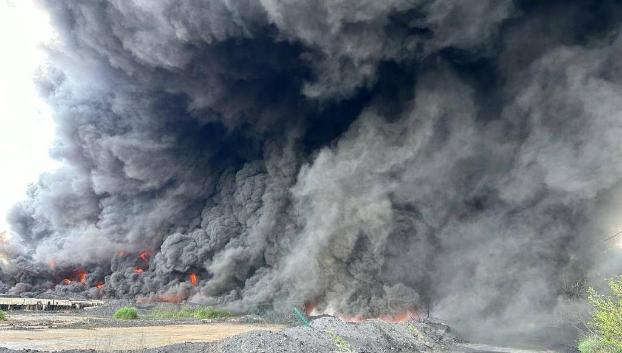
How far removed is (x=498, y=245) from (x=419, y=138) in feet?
48.2

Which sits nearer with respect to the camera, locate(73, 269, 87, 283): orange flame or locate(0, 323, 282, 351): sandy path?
locate(0, 323, 282, 351): sandy path

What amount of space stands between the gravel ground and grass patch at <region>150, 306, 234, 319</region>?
93.4ft

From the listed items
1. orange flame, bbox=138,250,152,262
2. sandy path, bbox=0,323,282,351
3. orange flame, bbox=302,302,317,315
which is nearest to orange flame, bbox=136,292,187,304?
orange flame, bbox=138,250,152,262

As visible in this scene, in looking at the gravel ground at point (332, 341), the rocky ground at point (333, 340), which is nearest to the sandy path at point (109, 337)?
the rocky ground at point (333, 340)

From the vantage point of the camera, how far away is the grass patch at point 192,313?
59.8 m

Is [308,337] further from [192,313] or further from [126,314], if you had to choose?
[192,313]

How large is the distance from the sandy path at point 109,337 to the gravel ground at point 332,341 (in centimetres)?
358

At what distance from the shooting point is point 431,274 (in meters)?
61.1

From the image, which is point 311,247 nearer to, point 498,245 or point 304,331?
point 498,245

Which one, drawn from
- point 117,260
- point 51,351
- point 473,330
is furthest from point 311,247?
point 117,260

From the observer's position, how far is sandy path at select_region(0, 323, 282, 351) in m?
33.3

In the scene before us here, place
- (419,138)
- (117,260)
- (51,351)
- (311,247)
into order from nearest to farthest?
(51,351)
(419,138)
(311,247)
(117,260)

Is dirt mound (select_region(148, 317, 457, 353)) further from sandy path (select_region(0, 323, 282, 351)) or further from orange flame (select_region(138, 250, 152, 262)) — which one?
orange flame (select_region(138, 250, 152, 262))

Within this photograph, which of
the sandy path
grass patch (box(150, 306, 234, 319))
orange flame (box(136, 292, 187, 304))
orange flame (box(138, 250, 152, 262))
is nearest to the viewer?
the sandy path
